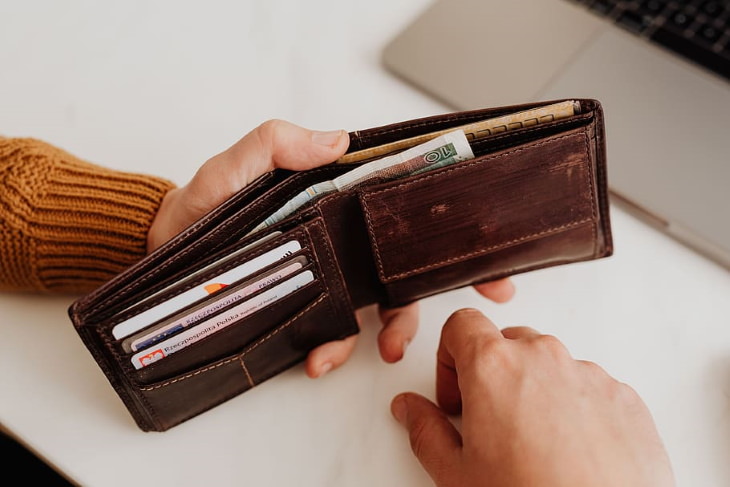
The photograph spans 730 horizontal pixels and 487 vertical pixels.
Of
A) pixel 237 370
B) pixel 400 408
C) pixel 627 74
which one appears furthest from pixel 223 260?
pixel 627 74

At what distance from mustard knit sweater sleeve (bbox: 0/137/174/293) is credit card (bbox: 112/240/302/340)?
8.6 inches

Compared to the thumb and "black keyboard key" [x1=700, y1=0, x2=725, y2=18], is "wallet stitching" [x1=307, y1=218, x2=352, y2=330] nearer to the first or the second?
the thumb

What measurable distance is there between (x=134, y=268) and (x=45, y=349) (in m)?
0.27

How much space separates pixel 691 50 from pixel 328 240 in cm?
61

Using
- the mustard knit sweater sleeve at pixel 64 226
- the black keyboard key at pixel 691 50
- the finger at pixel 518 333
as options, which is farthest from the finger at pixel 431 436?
the black keyboard key at pixel 691 50

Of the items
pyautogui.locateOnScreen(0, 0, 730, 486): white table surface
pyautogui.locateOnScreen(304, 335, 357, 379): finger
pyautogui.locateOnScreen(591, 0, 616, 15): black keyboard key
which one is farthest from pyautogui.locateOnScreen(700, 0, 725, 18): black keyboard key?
pyautogui.locateOnScreen(304, 335, 357, 379): finger

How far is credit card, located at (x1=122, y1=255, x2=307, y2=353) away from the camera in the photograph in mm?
631

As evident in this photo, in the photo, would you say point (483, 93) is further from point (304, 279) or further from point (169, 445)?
point (169, 445)

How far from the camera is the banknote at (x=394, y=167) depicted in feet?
2.13

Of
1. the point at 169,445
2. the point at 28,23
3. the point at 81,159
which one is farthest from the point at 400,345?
the point at 28,23

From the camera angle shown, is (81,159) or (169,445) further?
(81,159)

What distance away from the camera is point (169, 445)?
2.42 feet

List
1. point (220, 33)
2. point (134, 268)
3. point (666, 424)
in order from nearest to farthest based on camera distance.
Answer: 1. point (134, 268)
2. point (666, 424)
3. point (220, 33)

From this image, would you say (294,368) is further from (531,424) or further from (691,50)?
(691,50)
